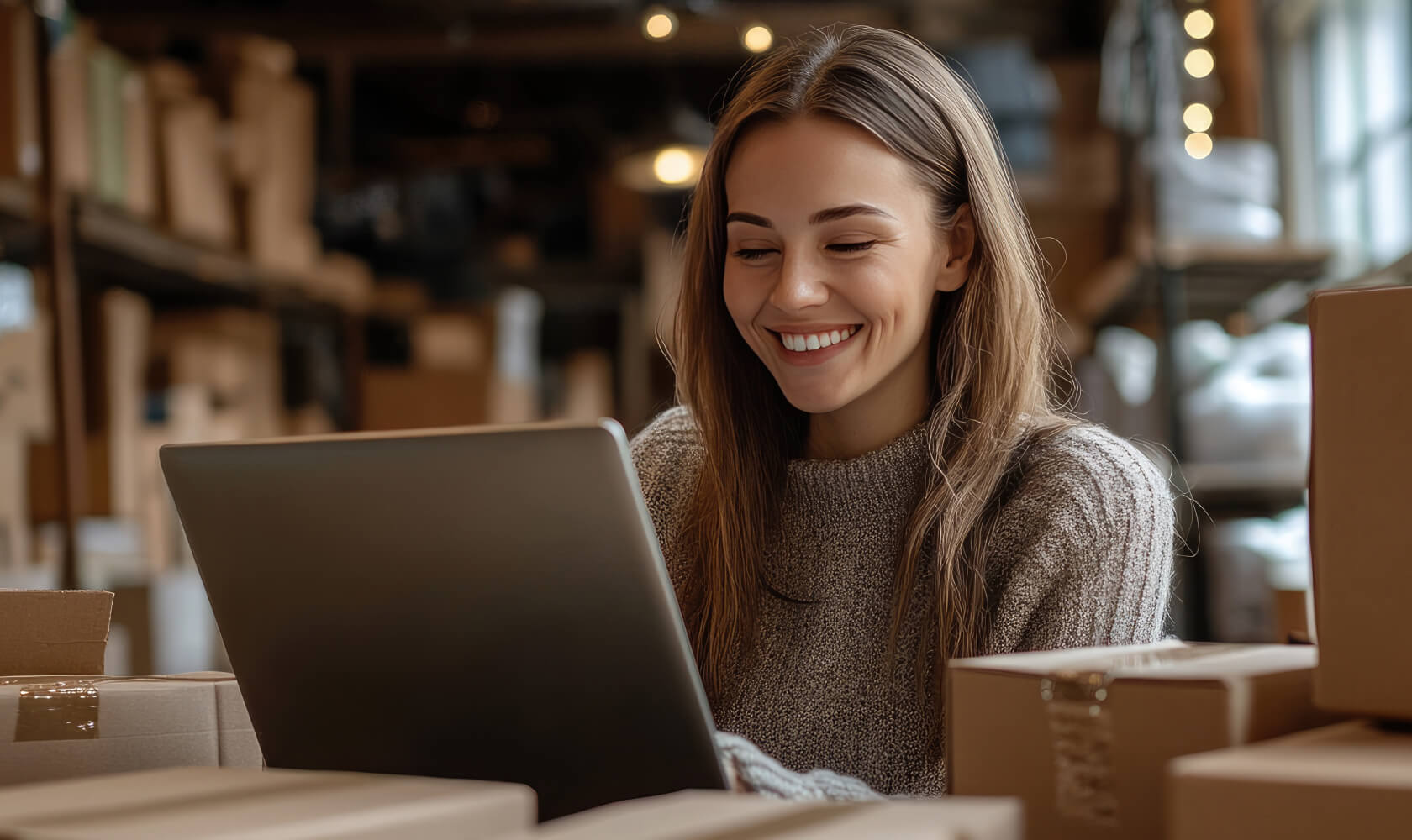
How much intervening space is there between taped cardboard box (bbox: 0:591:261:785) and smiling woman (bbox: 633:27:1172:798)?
510 millimetres

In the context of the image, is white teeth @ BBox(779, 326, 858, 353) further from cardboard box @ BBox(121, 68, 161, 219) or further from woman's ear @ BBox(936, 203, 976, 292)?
cardboard box @ BBox(121, 68, 161, 219)

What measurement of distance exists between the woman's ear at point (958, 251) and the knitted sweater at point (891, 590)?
0.51 ft

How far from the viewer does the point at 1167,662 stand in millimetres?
723

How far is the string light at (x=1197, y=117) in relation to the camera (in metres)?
3.66

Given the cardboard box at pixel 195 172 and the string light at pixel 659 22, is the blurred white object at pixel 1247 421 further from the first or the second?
the cardboard box at pixel 195 172

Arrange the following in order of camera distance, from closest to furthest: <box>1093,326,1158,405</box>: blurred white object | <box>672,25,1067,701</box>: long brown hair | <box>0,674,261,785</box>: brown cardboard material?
1. <box>0,674,261,785</box>: brown cardboard material
2. <box>672,25,1067,701</box>: long brown hair
3. <box>1093,326,1158,405</box>: blurred white object

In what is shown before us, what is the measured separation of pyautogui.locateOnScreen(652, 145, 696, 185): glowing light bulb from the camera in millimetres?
3984

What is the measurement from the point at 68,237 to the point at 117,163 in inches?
10.2

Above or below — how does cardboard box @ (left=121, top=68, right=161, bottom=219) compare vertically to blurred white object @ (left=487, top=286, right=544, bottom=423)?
above

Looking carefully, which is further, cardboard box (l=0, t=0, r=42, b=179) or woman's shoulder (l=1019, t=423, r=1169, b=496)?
cardboard box (l=0, t=0, r=42, b=179)

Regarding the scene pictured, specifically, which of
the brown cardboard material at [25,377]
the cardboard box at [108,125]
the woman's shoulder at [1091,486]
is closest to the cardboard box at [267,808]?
the woman's shoulder at [1091,486]

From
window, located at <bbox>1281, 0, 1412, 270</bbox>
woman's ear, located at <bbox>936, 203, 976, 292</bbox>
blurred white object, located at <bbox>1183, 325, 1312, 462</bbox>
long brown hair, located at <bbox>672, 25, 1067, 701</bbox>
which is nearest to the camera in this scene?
long brown hair, located at <bbox>672, 25, 1067, 701</bbox>

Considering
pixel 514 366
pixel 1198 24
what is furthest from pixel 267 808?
pixel 514 366

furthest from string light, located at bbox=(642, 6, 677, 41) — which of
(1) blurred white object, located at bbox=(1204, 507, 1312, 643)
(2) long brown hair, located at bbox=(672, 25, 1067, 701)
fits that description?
(2) long brown hair, located at bbox=(672, 25, 1067, 701)
